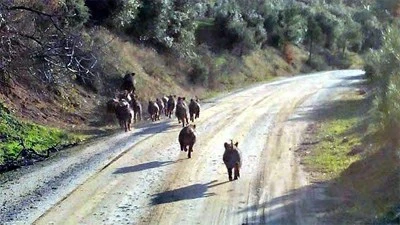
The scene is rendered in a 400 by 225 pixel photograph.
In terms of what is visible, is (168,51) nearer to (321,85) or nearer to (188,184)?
(321,85)

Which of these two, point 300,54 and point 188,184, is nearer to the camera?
point 188,184

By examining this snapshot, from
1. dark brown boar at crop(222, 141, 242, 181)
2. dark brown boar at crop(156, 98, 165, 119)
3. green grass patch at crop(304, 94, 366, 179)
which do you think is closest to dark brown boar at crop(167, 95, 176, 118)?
dark brown boar at crop(156, 98, 165, 119)

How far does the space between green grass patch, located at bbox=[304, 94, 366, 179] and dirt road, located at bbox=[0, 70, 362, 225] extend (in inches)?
32.7

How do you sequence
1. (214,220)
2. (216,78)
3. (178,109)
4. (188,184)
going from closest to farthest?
(214,220) → (188,184) → (178,109) → (216,78)

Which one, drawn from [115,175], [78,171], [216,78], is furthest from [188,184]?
[216,78]

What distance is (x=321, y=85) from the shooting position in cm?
5081

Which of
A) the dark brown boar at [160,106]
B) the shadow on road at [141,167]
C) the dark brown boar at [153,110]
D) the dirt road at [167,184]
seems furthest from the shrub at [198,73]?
the shadow on road at [141,167]

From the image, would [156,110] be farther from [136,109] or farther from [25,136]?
[25,136]

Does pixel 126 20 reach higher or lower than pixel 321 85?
higher

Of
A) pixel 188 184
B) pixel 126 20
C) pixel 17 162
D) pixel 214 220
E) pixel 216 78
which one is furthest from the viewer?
pixel 216 78

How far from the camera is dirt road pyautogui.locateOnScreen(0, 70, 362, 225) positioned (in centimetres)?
1479

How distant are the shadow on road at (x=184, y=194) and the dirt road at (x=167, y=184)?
0.02 metres

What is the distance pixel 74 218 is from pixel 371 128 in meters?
13.7

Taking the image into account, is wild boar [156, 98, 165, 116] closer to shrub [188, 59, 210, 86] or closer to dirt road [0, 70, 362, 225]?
dirt road [0, 70, 362, 225]
